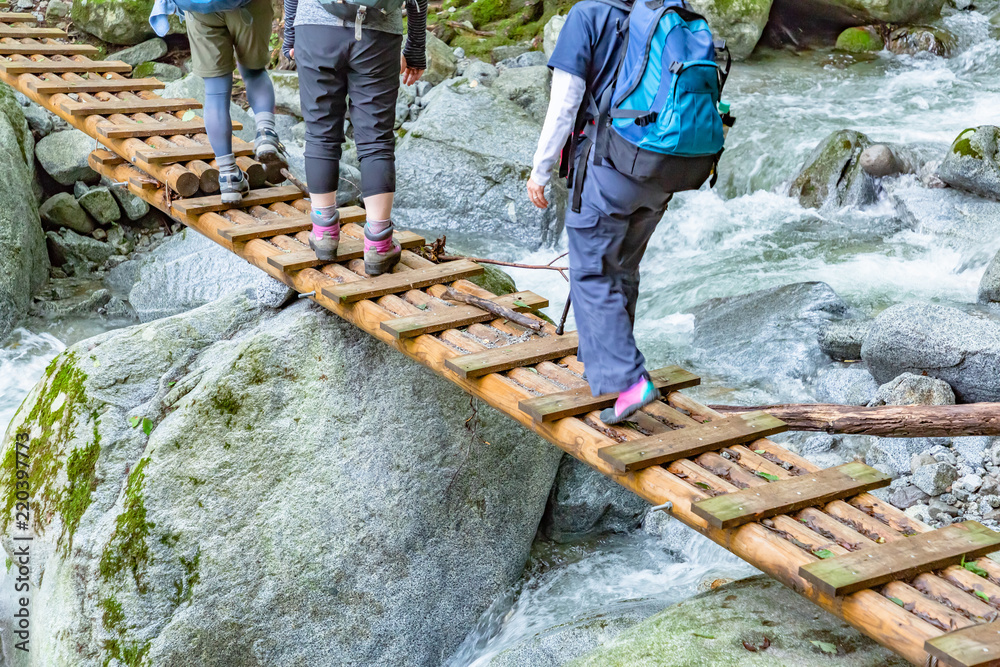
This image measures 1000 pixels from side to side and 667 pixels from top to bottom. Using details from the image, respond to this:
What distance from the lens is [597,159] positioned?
12.1 ft

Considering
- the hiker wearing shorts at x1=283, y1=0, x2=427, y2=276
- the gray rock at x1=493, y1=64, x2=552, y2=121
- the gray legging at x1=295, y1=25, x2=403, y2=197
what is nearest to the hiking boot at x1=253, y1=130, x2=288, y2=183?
the hiker wearing shorts at x1=283, y1=0, x2=427, y2=276

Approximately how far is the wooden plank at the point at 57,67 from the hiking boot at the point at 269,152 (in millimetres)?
2570

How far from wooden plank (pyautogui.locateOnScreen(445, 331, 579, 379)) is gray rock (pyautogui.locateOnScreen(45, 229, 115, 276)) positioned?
263 inches

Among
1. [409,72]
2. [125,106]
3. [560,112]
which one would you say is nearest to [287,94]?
[125,106]

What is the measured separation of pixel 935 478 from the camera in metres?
5.89

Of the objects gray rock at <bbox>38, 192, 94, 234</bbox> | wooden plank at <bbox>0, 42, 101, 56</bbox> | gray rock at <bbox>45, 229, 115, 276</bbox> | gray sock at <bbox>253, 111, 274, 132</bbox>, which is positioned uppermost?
gray sock at <bbox>253, 111, 274, 132</bbox>

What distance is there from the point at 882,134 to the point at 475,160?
482cm

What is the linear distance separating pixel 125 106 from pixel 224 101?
1.86 m

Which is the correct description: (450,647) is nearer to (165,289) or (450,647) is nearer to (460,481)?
(460,481)

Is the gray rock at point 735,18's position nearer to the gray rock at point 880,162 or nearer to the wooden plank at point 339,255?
the gray rock at point 880,162

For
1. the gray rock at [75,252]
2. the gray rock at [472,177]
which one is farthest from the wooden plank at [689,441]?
the gray rock at [75,252]

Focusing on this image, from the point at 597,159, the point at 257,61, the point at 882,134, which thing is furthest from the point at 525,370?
the point at 882,134

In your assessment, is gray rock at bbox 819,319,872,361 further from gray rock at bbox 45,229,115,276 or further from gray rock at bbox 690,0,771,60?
gray rock at bbox 690,0,771,60

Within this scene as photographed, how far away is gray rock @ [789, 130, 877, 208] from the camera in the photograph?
33.1ft
